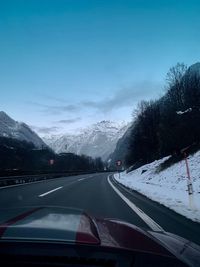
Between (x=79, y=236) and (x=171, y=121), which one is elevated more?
(x=171, y=121)

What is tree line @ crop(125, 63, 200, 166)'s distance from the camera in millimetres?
52938

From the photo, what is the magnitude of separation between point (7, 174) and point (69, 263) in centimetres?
3410

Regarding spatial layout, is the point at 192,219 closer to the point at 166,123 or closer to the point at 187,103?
the point at 166,123

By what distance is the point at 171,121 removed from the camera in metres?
63.5

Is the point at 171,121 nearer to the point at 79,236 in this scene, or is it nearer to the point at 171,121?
the point at 171,121

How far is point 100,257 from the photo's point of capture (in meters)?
2.45

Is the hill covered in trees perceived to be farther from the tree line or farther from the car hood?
the car hood

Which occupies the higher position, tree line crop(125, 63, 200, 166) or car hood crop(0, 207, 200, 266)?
tree line crop(125, 63, 200, 166)

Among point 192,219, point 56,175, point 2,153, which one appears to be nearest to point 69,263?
point 192,219

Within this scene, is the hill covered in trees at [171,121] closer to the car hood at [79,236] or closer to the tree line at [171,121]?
the tree line at [171,121]

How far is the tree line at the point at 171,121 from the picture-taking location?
52938mm

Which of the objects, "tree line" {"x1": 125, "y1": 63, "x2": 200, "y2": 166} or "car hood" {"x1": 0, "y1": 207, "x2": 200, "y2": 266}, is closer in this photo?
"car hood" {"x1": 0, "y1": 207, "x2": 200, "y2": 266}

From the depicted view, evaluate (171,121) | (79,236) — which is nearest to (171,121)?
(171,121)

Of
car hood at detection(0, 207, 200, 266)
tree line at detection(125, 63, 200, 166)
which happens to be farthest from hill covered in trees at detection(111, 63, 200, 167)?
car hood at detection(0, 207, 200, 266)
